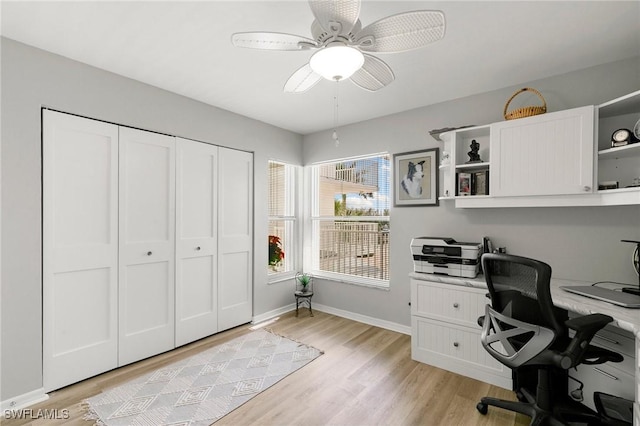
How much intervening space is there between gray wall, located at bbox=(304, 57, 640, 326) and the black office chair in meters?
0.95

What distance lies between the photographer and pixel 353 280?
12.5 feet

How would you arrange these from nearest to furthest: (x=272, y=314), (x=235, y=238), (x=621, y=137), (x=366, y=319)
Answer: (x=621, y=137) → (x=235, y=238) → (x=366, y=319) → (x=272, y=314)

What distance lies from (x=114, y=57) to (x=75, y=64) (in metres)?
0.34

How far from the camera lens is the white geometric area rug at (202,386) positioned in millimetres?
1929

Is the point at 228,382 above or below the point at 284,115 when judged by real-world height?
below

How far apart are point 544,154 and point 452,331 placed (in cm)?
161

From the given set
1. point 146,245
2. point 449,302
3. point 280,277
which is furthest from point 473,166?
point 146,245

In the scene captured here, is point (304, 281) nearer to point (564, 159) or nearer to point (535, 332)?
point (535, 332)

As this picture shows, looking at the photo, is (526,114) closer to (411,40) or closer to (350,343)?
(411,40)

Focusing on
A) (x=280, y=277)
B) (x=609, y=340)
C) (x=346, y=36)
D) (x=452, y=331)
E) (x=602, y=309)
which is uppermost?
(x=346, y=36)

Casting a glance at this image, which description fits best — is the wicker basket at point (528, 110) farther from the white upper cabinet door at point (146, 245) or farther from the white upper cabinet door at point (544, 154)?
the white upper cabinet door at point (146, 245)

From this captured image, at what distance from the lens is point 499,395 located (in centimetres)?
218

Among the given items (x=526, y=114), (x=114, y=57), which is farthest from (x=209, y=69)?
(x=526, y=114)

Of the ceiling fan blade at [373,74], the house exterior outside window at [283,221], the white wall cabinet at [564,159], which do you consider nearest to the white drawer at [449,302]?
the white wall cabinet at [564,159]
